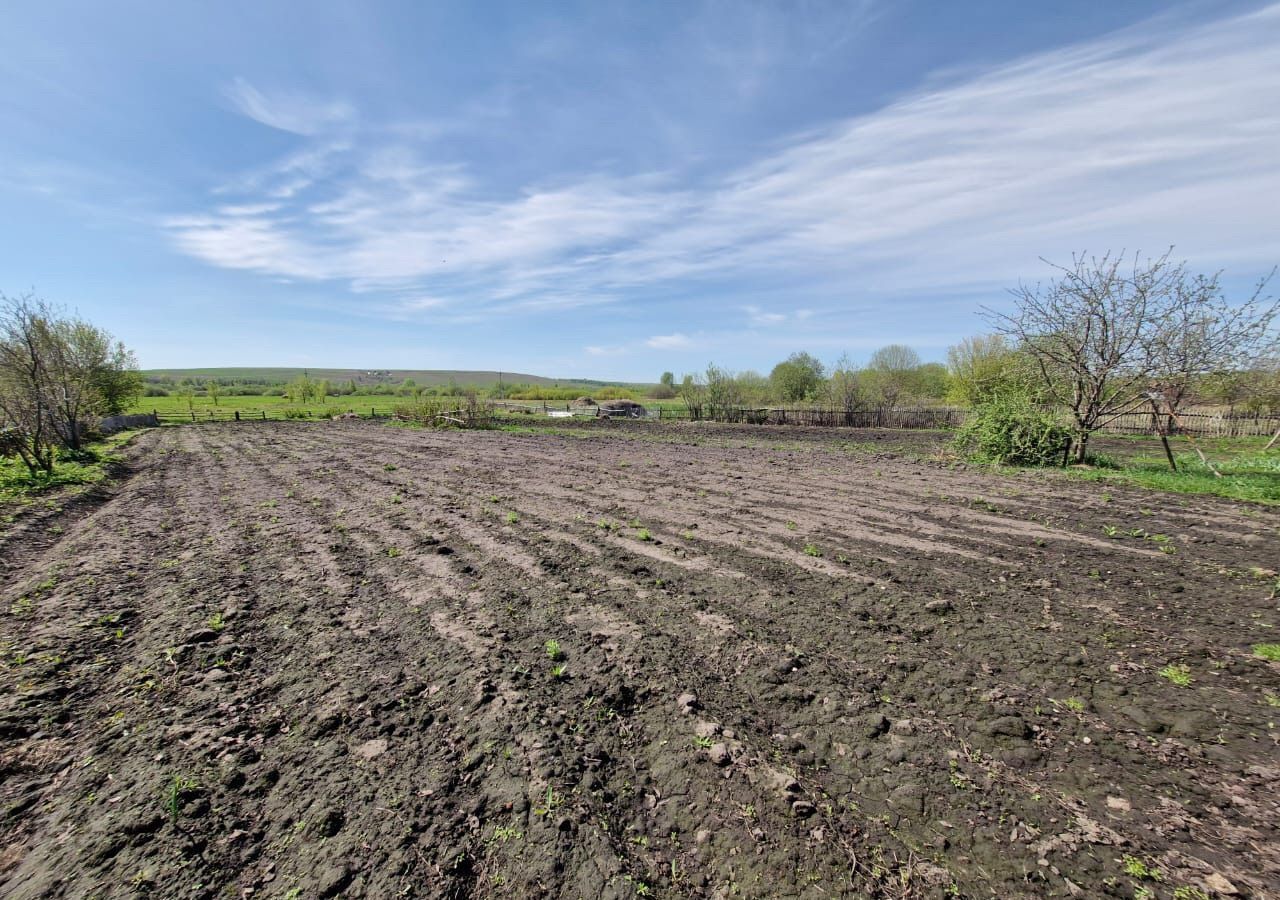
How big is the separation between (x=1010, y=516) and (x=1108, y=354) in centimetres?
781

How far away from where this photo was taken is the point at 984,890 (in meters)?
1.98

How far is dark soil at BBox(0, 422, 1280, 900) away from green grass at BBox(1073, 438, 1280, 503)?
2526mm

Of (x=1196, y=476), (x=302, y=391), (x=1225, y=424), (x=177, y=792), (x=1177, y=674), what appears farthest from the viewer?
(x=302, y=391)

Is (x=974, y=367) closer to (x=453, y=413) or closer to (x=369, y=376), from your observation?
(x=453, y=413)

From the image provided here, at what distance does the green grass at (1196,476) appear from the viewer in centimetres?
861

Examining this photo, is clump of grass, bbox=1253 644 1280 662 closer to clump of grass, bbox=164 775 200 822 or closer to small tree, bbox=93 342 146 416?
clump of grass, bbox=164 775 200 822

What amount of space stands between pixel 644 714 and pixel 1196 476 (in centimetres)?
1341

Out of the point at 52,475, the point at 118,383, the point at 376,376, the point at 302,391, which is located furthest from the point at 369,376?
the point at 52,475

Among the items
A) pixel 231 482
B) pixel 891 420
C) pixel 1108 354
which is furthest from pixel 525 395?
pixel 1108 354

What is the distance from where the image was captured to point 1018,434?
12.7 metres

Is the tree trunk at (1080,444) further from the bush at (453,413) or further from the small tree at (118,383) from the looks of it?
the small tree at (118,383)

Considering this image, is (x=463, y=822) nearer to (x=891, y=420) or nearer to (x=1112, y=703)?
(x=1112, y=703)

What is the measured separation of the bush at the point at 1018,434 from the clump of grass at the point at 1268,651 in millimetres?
10124

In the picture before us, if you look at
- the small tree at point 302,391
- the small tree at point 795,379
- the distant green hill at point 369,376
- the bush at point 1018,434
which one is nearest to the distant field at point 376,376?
the distant green hill at point 369,376
